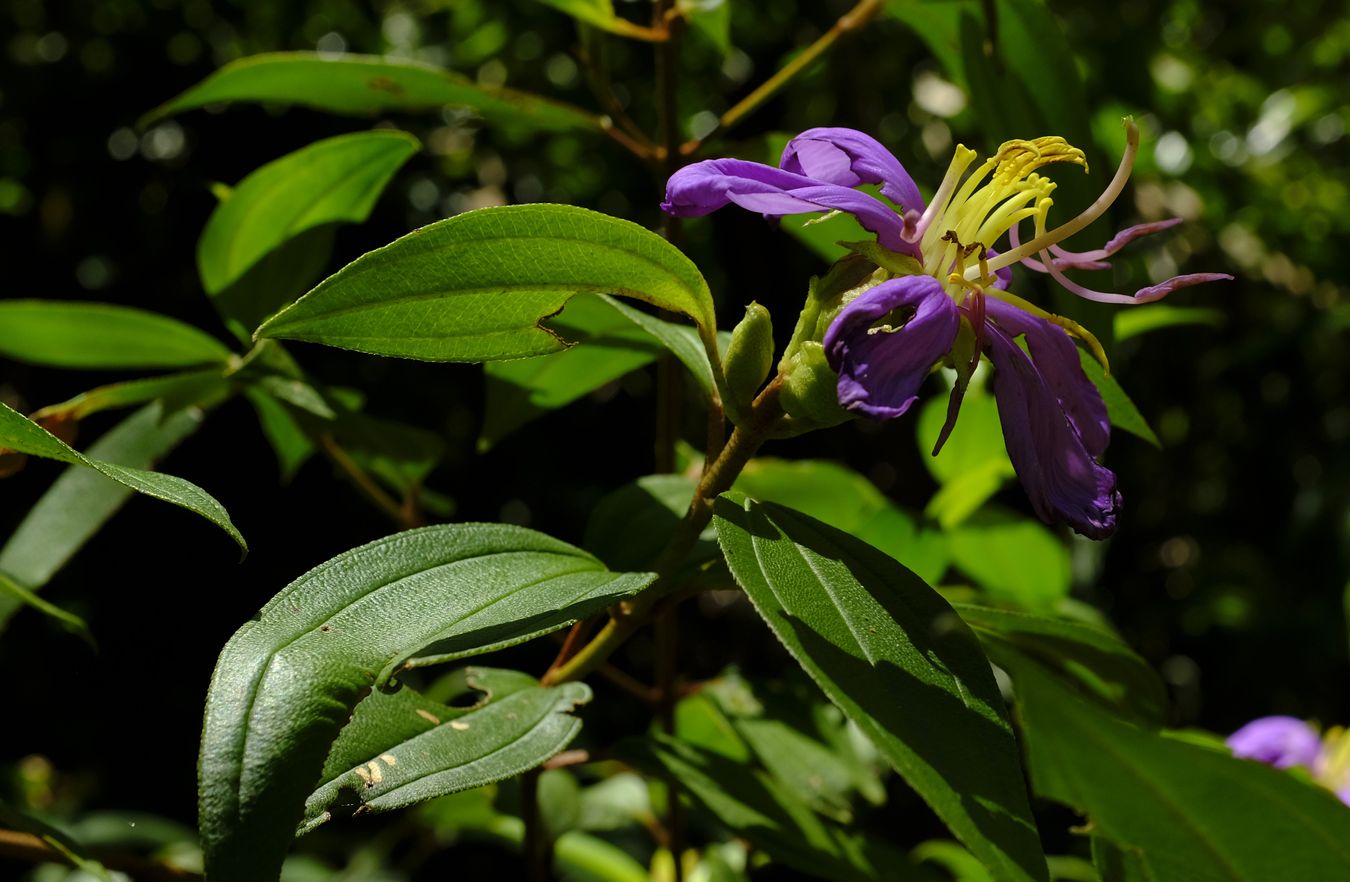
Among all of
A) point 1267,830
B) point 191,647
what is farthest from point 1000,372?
point 191,647

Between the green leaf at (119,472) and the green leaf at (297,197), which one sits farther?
the green leaf at (297,197)

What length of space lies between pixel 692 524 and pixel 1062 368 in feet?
0.53

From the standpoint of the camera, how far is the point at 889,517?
82cm

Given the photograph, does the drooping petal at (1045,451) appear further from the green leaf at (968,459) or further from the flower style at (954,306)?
the green leaf at (968,459)

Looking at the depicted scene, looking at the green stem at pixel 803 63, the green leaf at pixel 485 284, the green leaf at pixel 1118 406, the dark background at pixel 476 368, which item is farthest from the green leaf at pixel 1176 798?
the dark background at pixel 476 368

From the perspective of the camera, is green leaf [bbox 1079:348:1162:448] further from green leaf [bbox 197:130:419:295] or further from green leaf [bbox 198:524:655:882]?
green leaf [bbox 197:130:419:295]

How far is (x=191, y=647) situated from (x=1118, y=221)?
1.22m

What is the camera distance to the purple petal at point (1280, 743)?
3.20 ft

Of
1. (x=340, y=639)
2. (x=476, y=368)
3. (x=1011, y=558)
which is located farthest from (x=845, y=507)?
(x=476, y=368)

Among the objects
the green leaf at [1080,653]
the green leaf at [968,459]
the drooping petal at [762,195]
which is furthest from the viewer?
the green leaf at [968,459]

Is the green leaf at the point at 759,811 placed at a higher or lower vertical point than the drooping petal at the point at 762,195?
lower

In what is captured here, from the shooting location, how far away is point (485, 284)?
0.47m

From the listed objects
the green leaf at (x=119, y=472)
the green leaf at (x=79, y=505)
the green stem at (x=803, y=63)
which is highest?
the green stem at (x=803, y=63)

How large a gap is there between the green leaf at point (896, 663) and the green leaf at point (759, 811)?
0.22 meters
